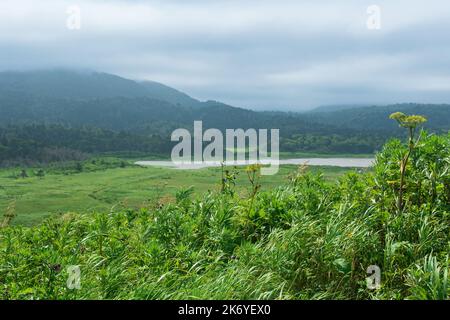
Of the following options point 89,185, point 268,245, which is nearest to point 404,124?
point 268,245

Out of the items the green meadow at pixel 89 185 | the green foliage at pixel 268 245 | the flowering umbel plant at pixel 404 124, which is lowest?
the green meadow at pixel 89 185

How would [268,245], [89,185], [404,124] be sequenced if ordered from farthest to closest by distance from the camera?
[89,185] < [404,124] < [268,245]

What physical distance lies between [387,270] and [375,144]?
153501 mm

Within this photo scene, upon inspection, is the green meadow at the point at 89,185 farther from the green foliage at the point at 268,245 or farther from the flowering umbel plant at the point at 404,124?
the flowering umbel plant at the point at 404,124

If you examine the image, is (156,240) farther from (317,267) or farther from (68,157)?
(68,157)

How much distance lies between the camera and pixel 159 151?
5891 inches

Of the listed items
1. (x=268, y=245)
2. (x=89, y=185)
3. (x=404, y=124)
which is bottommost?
(x=89, y=185)

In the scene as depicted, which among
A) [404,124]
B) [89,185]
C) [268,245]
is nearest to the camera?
[268,245]

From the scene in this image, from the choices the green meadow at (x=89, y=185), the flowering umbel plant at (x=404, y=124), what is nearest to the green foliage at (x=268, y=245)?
the flowering umbel plant at (x=404, y=124)

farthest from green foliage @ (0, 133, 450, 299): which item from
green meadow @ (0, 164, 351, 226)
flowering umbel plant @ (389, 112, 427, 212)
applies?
green meadow @ (0, 164, 351, 226)

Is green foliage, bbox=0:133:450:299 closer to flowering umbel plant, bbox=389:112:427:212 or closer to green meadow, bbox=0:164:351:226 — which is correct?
flowering umbel plant, bbox=389:112:427:212

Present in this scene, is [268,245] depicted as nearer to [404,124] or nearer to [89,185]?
[404,124]

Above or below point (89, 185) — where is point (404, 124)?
above

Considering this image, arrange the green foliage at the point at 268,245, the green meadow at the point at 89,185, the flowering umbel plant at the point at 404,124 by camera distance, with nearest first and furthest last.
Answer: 1. the green foliage at the point at 268,245
2. the flowering umbel plant at the point at 404,124
3. the green meadow at the point at 89,185
